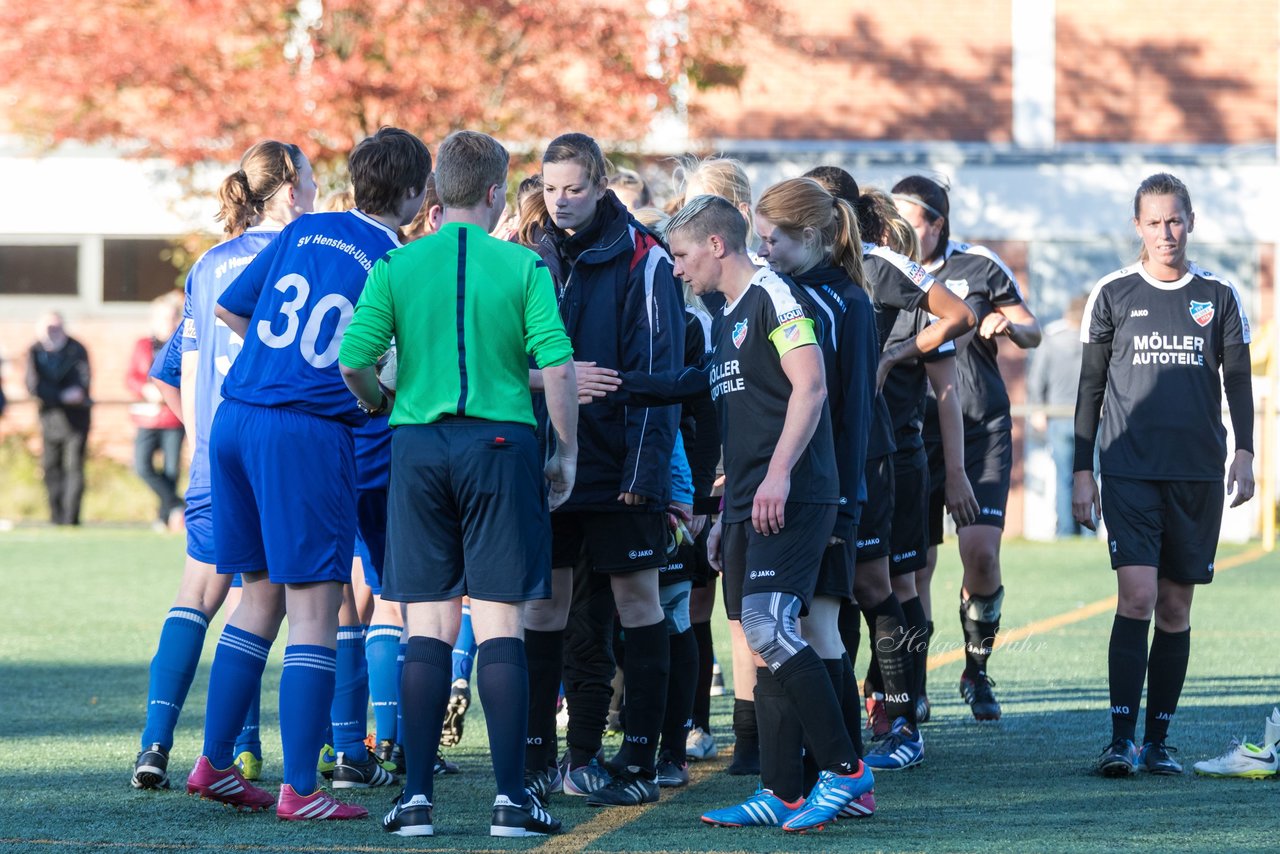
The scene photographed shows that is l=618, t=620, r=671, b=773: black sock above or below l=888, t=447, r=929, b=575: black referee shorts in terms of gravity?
below

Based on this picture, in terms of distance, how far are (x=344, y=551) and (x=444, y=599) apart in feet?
1.59

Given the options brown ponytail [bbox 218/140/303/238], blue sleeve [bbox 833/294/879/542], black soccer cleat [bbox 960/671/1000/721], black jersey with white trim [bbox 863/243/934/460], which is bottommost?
black soccer cleat [bbox 960/671/1000/721]

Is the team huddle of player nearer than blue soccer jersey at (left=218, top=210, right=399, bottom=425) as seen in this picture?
Yes

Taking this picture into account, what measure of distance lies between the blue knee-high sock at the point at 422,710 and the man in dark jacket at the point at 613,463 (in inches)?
23.0

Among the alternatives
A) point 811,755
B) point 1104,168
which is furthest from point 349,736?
point 1104,168

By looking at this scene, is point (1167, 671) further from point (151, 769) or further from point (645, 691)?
point (151, 769)

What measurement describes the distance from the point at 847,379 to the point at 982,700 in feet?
8.37

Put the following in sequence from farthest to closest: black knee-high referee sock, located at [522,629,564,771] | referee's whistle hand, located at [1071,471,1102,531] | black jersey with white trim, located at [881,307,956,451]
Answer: black jersey with white trim, located at [881,307,956,451] → referee's whistle hand, located at [1071,471,1102,531] → black knee-high referee sock, located at [522,629,564,771]

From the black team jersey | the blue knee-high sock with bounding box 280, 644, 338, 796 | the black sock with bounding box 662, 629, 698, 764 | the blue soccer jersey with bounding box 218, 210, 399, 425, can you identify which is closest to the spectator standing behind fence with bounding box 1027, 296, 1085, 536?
the black sock with bounding box 662, 629, 698, 764

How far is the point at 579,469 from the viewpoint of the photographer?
18.1 feet

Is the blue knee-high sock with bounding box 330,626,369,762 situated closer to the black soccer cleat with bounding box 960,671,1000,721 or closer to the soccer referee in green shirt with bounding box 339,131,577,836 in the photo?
the soccer referee in green shirt with bounding box 339,131,577,836

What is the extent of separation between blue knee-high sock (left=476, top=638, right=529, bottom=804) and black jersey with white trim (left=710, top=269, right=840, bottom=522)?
792 millimetres

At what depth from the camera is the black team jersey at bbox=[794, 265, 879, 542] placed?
208 inches

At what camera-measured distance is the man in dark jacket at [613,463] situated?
5.47 m
